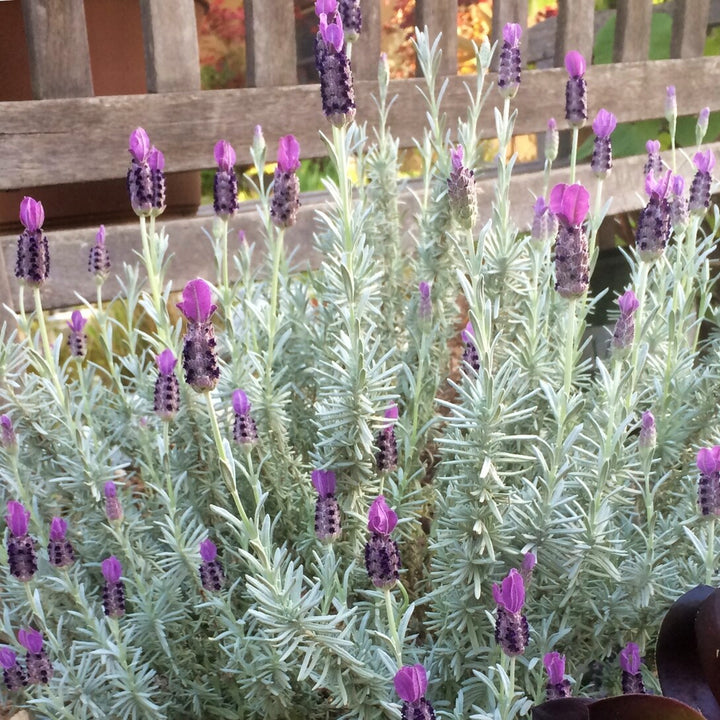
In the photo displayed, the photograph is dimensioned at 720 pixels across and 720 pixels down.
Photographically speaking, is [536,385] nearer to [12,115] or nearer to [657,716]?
[657,716]

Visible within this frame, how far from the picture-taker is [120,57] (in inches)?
77.7

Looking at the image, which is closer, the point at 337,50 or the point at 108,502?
the point at 337,50

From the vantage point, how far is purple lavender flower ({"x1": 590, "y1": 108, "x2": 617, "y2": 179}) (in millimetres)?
1099

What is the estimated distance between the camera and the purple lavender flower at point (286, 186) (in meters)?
0.93

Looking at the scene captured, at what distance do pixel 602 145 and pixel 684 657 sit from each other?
71 cm

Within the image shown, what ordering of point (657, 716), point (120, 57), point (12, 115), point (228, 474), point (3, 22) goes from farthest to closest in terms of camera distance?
point (120, 57) < point (3, 22) < point (12, 115) < point (228, 474) < point (657, 716)

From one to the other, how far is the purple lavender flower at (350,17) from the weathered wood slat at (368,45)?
980 millimetres

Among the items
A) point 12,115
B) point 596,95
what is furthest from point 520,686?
point 596,95

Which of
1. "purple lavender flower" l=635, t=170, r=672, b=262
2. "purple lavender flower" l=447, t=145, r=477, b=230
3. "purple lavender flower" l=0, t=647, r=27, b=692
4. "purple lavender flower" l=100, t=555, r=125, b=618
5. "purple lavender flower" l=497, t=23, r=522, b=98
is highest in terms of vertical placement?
"purple lavender flower" l=497, t=23, r=522, b=98

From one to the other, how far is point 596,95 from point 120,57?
1.35 metres

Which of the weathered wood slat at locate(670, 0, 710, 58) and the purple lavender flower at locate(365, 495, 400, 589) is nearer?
the purple lavender flower at locate(365, 495, 400, 589)

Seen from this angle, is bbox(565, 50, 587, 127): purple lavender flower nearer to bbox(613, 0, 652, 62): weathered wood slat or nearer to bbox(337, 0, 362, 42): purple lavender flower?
bbox(337, 0, 362, 42): purple lavender flower

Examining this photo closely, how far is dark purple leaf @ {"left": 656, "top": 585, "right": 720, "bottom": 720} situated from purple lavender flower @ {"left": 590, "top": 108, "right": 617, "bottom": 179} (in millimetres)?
632

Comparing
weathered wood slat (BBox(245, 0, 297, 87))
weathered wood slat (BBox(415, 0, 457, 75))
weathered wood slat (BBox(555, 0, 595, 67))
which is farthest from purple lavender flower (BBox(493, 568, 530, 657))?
weathered wood slat (BBox(555, 0, 595, 67))
